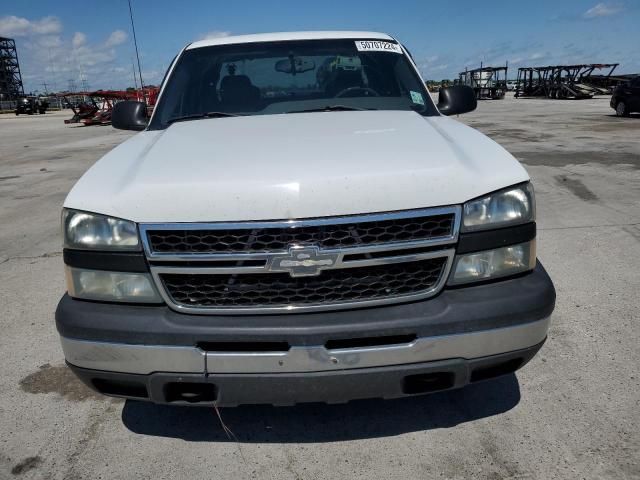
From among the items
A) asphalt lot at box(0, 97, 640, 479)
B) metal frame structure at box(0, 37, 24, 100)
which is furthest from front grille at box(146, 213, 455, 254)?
metal frame structure at box(0, 37, 24, 100)

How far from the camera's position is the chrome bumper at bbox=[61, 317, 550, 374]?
1.93 metres

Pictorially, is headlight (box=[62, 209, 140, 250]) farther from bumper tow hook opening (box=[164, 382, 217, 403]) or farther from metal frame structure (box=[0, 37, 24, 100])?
metal frame structure (box=[0, 37, 24, 100])

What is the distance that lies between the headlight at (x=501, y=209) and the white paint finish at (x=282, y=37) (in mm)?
2117

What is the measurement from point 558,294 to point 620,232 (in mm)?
1980

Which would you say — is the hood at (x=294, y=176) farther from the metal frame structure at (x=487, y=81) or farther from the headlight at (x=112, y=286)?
the metal frame structure at (x=487, y=81)

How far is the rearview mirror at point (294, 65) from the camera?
12.0ft

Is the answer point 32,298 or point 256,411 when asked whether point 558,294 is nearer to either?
point 256,411

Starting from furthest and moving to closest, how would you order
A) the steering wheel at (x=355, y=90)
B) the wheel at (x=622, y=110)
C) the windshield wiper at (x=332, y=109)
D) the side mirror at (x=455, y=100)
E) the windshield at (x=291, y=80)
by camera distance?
1. the wheel at (x=622, y=110)
2. the side mirror at (x=455, y=100)
3. the steering wheel at (x=355, y=90)
4. the windshield at (x=291, y=80)
5. the windshield wiper at (x=332, y=109)

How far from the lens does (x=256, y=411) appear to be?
2586 millimetres

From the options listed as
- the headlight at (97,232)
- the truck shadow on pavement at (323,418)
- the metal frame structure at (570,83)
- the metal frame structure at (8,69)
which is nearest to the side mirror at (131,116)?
the headlight at (97,232)

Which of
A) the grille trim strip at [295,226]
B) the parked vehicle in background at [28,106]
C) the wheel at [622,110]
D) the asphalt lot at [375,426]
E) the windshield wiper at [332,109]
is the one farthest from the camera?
the parked vehicle in background at [28,106]

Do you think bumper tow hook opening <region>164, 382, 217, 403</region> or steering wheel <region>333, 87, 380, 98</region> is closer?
bumper tow hook opening <region>164, 382, 217, 403</region>

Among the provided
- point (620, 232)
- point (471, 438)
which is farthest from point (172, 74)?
point (620, 232)

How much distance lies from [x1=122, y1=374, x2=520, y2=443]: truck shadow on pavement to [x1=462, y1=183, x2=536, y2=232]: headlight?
990 millimetres
